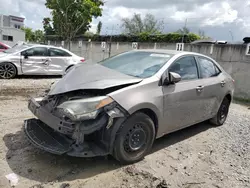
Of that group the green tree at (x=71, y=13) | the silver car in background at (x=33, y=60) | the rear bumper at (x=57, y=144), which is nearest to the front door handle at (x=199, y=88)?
the rear bumper at (x=57, y=144)

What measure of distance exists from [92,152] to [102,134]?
0.25m

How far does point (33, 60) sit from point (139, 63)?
631cm

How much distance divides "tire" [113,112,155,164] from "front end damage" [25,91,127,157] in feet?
0.42

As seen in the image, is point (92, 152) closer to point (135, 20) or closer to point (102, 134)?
point (102, 134)

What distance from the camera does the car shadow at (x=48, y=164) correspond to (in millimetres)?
2764

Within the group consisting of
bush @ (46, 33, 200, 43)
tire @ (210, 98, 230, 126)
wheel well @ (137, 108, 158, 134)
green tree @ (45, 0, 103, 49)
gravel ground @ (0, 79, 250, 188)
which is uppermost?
green tree @ (45, 0, 103, 49)

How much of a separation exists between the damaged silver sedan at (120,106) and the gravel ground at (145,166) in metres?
0.29

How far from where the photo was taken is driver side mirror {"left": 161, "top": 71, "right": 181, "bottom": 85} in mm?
3348

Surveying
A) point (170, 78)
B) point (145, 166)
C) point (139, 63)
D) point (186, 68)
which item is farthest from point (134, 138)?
point (186, 68)

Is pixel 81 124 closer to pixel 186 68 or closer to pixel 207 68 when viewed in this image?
pixel 186 68

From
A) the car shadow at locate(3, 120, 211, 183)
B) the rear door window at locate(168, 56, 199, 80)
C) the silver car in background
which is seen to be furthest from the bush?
the car shadow at locate(3, 120, 211, 183)

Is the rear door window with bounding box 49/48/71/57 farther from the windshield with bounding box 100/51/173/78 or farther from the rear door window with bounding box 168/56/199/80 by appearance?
the rear door window with bounding box 168/56/199/80

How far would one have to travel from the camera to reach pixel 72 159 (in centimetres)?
314

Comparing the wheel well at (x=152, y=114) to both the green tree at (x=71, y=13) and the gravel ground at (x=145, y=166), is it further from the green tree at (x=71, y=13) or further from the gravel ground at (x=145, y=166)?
the green tree at (x=71, y=13)
